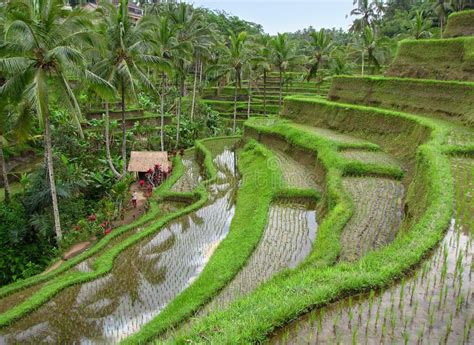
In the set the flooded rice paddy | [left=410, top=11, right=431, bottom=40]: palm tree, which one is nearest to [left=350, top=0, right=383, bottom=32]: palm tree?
[left=410, top=11, right=431, bottom=40]: palm tree

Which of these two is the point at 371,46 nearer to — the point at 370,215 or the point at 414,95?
the point at 414,95

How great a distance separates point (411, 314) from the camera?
5051mm

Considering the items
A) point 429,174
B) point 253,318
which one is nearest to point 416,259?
point 253,318

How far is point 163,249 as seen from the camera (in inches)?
412

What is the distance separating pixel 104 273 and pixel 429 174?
24.7 feet

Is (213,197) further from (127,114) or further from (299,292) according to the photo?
(127,114)

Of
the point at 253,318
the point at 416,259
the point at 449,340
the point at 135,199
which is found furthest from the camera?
the point at 135,199

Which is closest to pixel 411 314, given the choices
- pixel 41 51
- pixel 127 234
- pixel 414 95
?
pixel 127 234

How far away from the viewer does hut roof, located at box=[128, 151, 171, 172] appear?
16.8 metres

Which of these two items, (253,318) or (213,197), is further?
(213,197)

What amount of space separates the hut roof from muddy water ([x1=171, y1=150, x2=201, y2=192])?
101cm

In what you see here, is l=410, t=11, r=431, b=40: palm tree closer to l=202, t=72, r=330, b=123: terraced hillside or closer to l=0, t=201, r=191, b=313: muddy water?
l=202, t=72, r=330, b=123: terraced hillside

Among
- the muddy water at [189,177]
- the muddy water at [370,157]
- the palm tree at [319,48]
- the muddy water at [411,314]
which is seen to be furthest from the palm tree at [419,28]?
the muddy water at [411,314]

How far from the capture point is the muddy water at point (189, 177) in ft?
52.5
